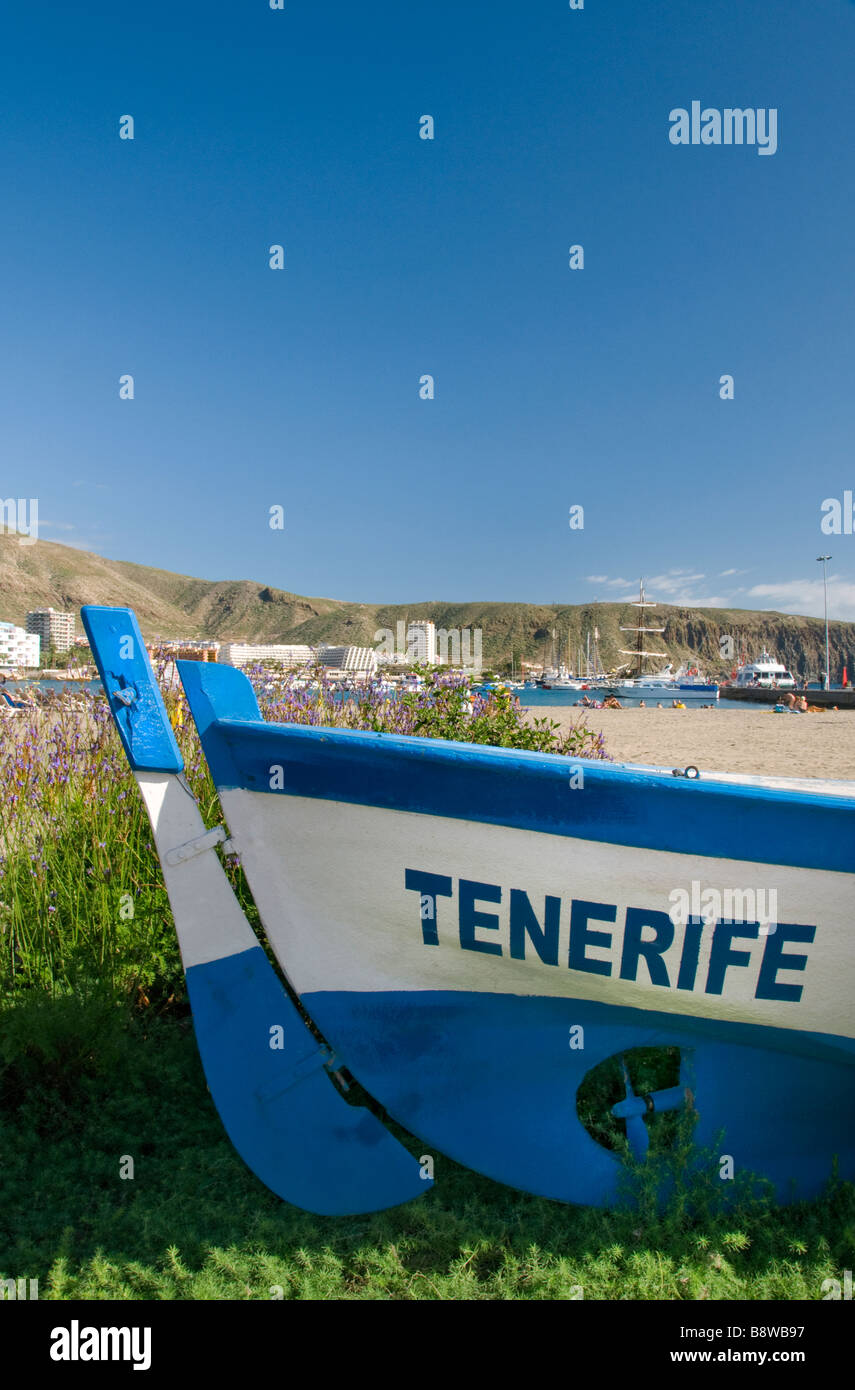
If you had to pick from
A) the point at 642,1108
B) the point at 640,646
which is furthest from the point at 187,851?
the point at 640,646

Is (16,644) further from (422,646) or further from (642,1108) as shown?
(642,1108)

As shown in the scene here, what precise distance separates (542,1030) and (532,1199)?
1.91 ft

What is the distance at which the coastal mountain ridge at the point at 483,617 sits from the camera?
117812 millimetres

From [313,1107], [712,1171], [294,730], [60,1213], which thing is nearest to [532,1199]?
[712,1171]

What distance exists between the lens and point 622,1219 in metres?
2.02

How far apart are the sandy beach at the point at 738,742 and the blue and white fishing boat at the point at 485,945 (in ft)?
14.2

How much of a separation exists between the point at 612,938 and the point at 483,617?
14233cm

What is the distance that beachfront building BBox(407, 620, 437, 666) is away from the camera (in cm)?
607

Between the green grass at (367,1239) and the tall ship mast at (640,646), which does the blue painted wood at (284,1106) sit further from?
the tall ship mast at (640,646)

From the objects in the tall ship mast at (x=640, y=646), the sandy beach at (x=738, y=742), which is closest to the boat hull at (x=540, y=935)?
the sandy beach at (x=738, y=742)

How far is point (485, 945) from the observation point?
6.69 feet

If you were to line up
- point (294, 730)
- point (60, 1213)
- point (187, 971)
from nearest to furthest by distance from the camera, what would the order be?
point (294, 730), point (60, 1213), point (187, 971)

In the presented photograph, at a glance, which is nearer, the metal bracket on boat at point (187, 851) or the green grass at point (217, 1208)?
the green grass at point (217, 1208)
